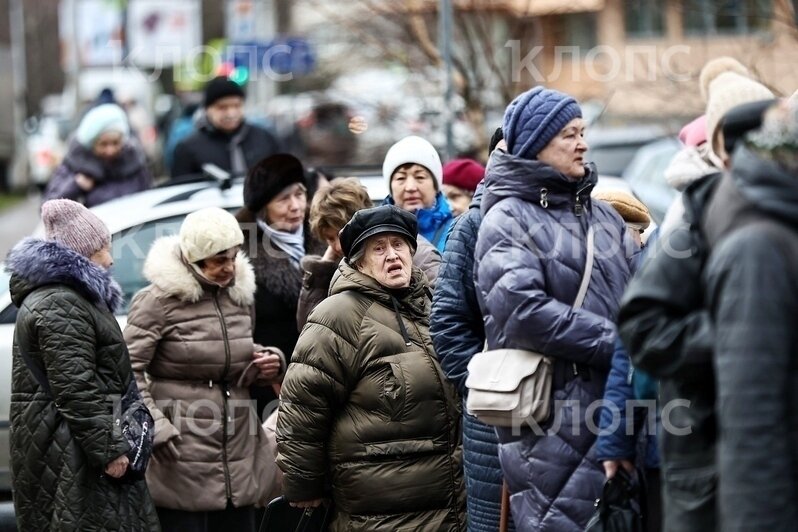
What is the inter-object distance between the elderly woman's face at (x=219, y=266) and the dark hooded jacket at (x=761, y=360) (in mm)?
3497

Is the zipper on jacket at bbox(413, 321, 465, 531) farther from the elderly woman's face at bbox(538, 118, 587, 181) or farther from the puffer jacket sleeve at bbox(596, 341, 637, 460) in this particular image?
the puffer jacket sleeve at bbox(596, 341, 637, 460)

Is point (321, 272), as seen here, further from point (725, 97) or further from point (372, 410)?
point (725, 97)

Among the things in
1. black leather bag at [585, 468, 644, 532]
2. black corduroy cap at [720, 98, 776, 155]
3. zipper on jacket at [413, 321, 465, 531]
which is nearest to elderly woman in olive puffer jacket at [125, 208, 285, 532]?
zipper on jacket at [413, 321, 465, 531]

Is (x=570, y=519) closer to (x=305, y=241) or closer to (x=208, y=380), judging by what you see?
(x=208, y=380)

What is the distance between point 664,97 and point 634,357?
8.41 m

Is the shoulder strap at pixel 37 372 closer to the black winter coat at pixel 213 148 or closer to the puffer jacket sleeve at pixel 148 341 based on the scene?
the puffer jacket sleeve at pixel 148 341

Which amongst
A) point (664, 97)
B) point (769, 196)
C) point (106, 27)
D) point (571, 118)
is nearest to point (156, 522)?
point (571, 118)

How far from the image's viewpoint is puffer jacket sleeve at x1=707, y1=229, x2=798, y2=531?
3.56 m

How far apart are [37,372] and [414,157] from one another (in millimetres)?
1990

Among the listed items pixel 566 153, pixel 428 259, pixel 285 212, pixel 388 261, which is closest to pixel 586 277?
pixel 566 153

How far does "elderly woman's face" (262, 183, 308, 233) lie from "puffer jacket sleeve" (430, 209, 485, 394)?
192cm

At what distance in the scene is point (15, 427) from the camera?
6188mm

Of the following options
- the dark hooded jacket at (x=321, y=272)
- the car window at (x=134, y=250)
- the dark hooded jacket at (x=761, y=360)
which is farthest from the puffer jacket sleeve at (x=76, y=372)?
the dark hooded jacket at (x=761, y=360)

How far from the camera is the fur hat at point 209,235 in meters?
6.76
